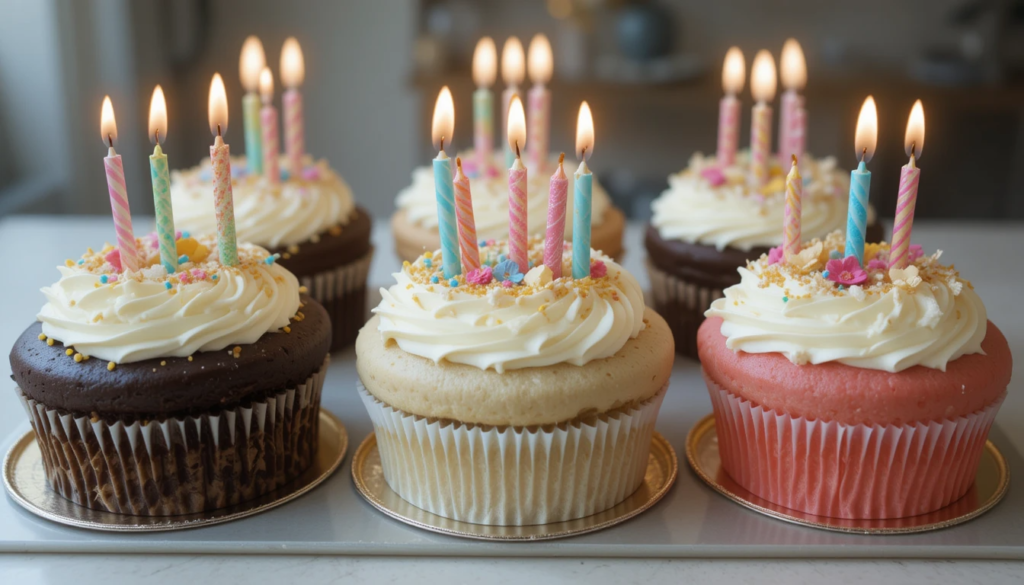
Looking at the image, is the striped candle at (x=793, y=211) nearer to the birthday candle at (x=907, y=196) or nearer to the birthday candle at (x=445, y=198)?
the birthday candle at (x=907, y=196)

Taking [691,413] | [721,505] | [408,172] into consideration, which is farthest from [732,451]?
[408,172]

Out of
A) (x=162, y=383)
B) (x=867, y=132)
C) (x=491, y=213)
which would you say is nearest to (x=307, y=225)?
(x=491, y=213)

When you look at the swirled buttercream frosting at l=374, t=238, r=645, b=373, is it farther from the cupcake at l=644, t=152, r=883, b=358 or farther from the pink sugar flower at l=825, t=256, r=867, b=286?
the cupcake at l=644, t=152, r=883, b=358

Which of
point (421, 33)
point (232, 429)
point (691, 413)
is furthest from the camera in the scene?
point (421, 33)

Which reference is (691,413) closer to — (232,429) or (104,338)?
(232,429)

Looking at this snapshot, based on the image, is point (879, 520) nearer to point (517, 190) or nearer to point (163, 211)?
point (517, 190)

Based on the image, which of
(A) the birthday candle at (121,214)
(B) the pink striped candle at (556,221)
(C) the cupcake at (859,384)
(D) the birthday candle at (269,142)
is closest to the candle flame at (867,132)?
(C) the cupcake at (859,384)
